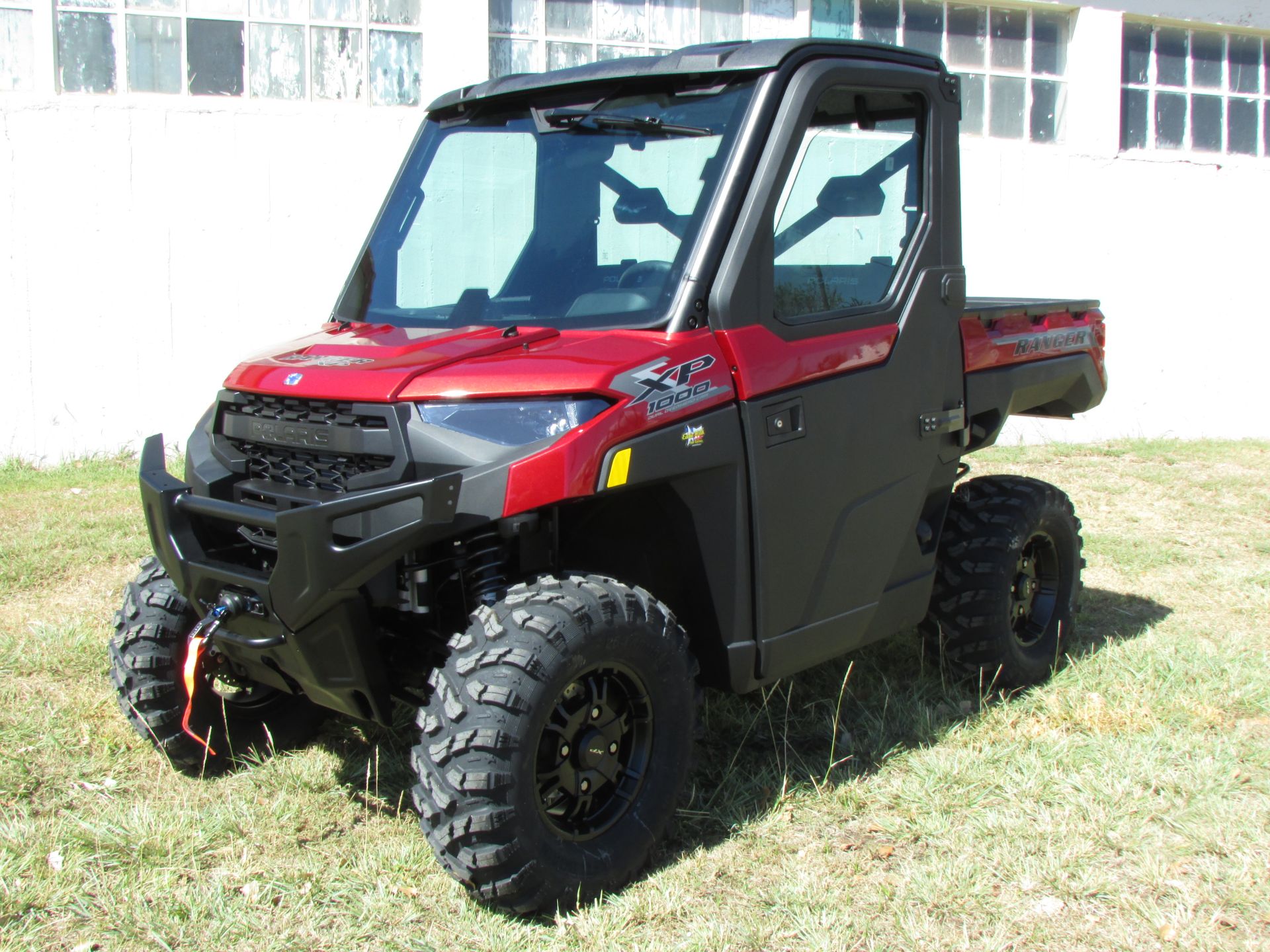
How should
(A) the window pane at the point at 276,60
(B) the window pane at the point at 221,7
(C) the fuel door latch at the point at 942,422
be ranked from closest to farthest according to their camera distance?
(C) the fuel door latch at the point at 942,422
(B) the window pane at the point at 221,7
(A) the window pane at the point at 276,60

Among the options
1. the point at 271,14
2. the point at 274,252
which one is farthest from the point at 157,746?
the point at 271,14

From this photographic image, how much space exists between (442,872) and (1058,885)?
168 cm

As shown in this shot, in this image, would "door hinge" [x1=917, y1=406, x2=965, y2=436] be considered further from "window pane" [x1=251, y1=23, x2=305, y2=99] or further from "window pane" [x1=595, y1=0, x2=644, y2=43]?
"window pane" [x1=251, y1=23, x2=305, y2=99]

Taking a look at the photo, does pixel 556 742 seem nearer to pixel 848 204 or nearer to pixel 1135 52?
pixel 848 204

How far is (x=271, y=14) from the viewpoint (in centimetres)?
838

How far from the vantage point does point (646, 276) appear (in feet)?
11.0

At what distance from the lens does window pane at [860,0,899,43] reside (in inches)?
372

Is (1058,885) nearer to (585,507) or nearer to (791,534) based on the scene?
(791,534)

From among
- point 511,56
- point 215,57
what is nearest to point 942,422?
point 511,56

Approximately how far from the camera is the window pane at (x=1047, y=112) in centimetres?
1008

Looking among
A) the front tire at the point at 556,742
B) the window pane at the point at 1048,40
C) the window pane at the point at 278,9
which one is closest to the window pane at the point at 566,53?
the window pane at the point at 278,9

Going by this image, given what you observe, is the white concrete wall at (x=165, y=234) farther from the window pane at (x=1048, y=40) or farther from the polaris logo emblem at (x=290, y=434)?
the polaris logo emblem at (x=290, y=434)

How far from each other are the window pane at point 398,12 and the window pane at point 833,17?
3060mm

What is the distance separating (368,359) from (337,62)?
20.0ft
